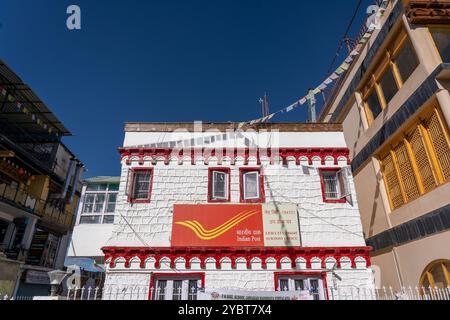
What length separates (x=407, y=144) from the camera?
10.5m

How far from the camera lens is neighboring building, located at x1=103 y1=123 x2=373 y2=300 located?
9.91 meters

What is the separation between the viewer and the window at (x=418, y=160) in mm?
8851

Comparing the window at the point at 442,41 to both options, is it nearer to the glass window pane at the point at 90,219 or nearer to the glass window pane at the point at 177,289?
the glass window pane at the point at 177,289

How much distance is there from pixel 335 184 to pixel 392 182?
8.39 ft

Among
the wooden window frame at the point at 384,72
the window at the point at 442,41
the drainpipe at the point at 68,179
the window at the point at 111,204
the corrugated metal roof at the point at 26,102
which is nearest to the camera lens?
the window at the point at 442,41

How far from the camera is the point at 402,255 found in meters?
10.3

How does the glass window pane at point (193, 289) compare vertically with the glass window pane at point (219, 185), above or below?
below

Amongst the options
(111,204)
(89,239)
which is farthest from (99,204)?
(89,239)

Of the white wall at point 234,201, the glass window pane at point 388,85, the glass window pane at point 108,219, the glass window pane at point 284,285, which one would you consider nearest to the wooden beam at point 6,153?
the glass window pane at point 108,219

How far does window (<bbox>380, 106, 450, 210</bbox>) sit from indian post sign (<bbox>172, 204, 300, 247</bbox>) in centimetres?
473

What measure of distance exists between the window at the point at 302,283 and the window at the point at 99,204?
14.0 m

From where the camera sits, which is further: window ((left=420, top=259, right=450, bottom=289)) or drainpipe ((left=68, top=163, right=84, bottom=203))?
drainpipe ((left=68, top=163, right=84, bottom=203))

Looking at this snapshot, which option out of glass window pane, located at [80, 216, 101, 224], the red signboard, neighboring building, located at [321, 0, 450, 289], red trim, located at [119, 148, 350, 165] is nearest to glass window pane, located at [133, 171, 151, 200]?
red trim, located at [119, 148, 350, 165]

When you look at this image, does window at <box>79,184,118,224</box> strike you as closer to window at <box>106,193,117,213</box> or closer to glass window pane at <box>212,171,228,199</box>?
window at <box>106,193,117,213</box>
